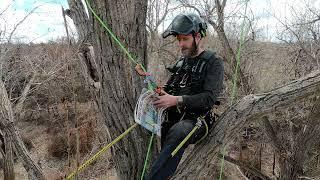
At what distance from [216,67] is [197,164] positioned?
0.72 m

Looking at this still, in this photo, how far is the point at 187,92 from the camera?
277 centimetres

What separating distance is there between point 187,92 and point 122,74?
0.53 metres

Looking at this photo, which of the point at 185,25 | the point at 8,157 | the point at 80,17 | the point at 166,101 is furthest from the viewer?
the point at 8,157

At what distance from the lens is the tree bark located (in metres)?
2.66

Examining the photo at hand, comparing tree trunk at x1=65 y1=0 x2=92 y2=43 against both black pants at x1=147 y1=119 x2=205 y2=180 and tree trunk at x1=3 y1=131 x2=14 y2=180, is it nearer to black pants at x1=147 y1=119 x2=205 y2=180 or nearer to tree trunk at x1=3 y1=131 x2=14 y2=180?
black pants at x1=147 y1=119 x2=205 y2=180

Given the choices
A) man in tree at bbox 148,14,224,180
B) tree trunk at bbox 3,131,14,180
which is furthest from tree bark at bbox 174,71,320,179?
tree trunk at bbox 3,131,14,180

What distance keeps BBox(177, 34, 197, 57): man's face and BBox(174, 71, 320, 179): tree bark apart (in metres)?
0.53

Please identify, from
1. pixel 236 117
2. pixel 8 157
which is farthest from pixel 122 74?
pixel 8 157

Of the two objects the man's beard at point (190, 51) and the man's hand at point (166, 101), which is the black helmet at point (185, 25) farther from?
the man's hand at point (166, 101)

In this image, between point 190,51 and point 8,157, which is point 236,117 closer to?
point 190,51

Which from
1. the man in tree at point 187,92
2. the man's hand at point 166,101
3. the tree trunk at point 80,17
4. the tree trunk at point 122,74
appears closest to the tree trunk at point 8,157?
the tree trunk at point 80,17

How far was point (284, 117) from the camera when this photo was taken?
30.6ft

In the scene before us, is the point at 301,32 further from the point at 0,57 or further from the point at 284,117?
the point at 0,57

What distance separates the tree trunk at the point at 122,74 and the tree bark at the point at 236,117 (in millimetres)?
376
